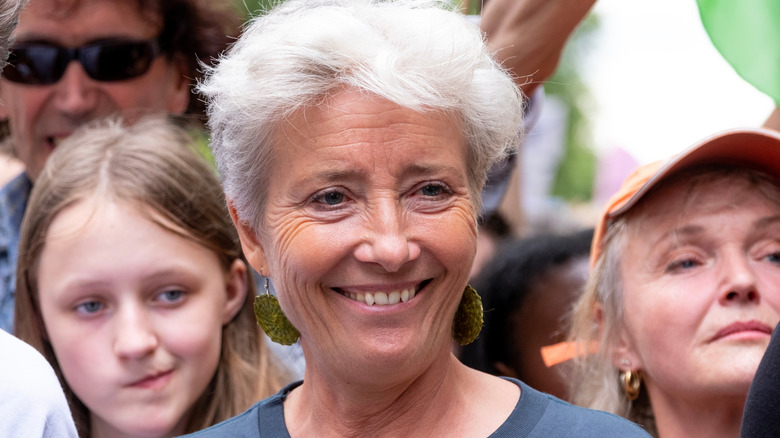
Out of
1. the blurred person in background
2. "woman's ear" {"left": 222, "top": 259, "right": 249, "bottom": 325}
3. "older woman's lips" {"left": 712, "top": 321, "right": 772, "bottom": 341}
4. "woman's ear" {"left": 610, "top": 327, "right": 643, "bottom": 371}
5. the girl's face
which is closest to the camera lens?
"older woman's lips" {"left": 712, "top": 321, "right": 772, "bottom": 341}

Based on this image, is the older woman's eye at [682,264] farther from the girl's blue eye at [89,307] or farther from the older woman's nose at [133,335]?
the girl's blue eye at [89,307]

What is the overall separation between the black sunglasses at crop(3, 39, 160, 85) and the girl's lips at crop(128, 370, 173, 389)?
132 centimetres

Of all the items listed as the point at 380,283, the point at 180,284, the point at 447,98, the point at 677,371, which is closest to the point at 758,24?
the point at 677,371

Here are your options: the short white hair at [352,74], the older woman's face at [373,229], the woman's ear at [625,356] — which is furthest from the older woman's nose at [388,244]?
the woman's ear at [625,356]

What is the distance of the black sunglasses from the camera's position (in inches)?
154

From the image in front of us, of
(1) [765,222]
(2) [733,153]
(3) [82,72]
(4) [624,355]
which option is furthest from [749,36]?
(3) [82,72]

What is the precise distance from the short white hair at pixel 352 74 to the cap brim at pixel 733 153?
0.68 metres

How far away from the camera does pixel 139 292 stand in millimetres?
3283

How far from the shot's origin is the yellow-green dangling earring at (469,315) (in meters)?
2.48

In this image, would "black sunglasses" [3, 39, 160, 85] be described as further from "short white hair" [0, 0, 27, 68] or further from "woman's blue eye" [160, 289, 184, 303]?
"short white hair" [0, 0, 27, 68]

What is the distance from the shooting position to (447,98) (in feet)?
7.58

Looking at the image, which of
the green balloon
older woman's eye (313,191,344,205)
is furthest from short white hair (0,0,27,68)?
the green balloon

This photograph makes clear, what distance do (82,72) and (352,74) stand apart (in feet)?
6.69

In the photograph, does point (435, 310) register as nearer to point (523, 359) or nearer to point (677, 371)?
point (677, 371)
